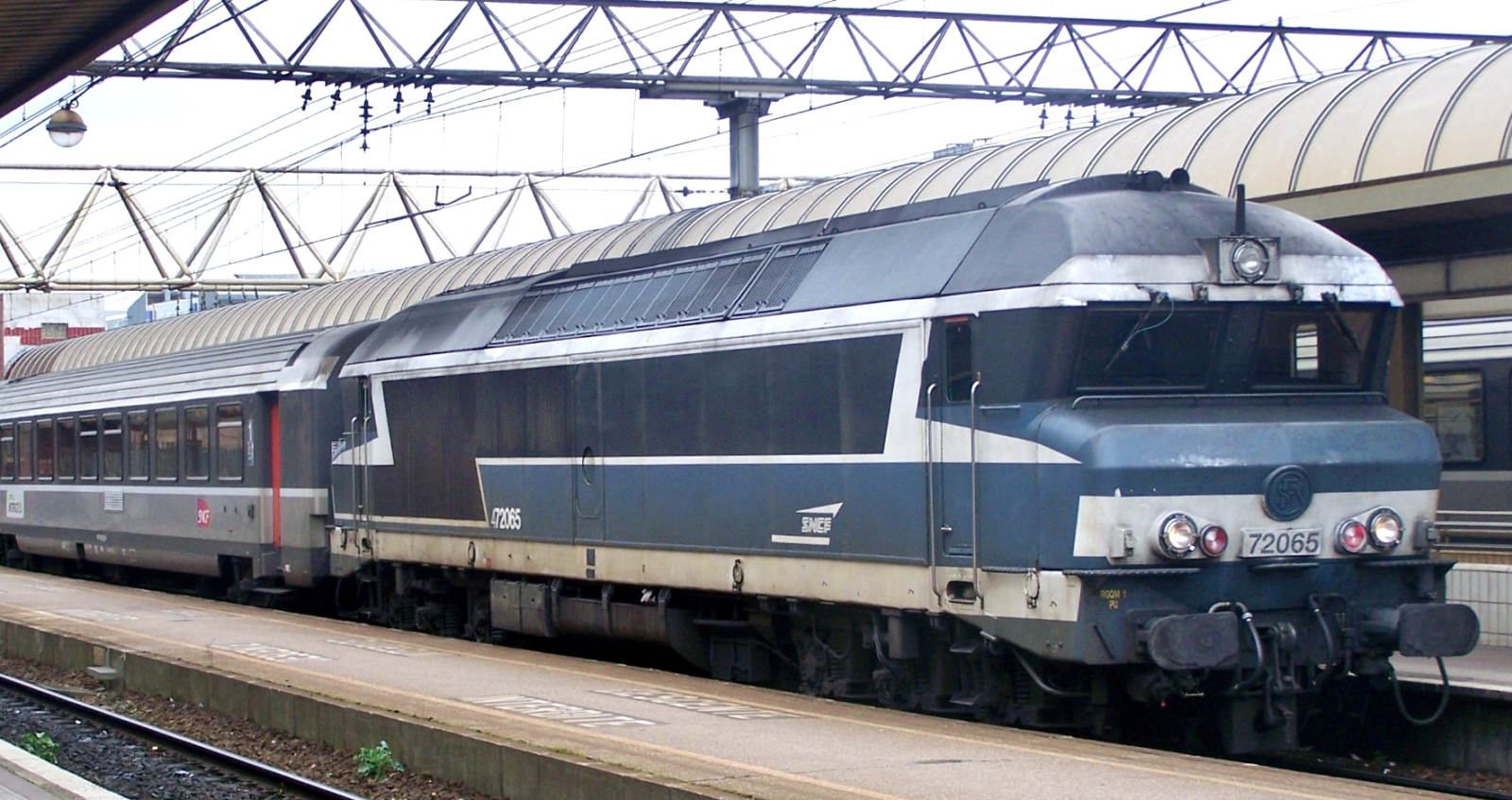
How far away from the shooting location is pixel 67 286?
141 ft

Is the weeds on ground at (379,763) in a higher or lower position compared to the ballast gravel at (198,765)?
higher

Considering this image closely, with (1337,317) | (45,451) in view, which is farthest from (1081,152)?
(45,451)

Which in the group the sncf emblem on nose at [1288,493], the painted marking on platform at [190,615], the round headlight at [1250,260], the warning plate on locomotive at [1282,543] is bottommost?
the painted marking on platform at [190,615]

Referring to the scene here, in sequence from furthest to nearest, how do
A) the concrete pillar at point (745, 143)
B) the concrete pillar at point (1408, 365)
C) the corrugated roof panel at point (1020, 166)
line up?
1. the concrete pillar at point (745, 143)
2. the corrugated roof panel at point (1020, 166)
3. the concrete pillar at point (1408, 365)

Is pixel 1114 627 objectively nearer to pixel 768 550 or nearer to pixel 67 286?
pixel 768 550

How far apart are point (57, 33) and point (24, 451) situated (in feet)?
72.4

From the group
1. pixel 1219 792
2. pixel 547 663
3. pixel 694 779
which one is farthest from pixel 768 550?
pixel 1219 792

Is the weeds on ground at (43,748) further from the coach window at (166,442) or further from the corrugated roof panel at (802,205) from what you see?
the coach window at (166,442)

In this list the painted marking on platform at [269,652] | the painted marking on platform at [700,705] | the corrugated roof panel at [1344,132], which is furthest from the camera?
the painted marking on platform at [269,652]

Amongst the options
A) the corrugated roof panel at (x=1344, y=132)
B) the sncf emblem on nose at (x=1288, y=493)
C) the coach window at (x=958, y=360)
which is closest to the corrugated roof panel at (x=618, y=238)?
the corrugated roof panel at (x=1344, y=132)

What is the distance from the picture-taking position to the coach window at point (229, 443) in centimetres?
2350

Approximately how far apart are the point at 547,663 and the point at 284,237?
30573 millimetres

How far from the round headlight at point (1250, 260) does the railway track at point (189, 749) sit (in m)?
6.54

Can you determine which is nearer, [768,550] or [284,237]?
[768,550]
